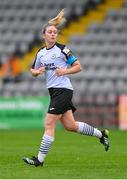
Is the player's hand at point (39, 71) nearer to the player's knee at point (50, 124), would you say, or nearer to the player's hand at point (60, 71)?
the player's hand at point (60, 71)

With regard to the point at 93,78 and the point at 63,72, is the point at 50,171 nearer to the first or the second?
the point at 63,72

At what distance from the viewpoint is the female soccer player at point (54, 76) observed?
36.3 ft

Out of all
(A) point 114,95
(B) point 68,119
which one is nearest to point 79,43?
(A) point 114,95

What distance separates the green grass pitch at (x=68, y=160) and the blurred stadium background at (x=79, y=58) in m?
5.56

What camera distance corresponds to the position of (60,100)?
11195 millimetres

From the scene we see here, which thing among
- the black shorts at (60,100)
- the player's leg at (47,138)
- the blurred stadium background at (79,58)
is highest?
the black shorts at (60,100)

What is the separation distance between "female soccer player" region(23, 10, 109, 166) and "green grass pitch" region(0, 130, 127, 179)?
49 centimetres

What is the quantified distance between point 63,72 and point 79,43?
64.6 ft

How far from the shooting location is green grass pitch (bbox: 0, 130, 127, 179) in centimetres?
1005

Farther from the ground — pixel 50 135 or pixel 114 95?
pixel 50 135

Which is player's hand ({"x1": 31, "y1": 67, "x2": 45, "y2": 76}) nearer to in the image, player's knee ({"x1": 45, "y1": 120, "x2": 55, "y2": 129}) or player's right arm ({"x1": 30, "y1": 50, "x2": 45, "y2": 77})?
player's right arm ({"x1": 30, "y1": 50, "x2": 45, "y2": 77})

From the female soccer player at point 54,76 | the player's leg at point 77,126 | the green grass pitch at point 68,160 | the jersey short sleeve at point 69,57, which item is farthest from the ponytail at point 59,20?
the green grass pitch at point 68,160

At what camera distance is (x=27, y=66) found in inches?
1168

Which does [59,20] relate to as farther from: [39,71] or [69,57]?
[39,71]
